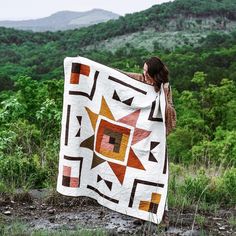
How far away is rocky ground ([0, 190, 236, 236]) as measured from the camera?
171 inches

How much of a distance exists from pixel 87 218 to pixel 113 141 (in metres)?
0.74

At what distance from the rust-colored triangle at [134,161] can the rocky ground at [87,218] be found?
45 cm

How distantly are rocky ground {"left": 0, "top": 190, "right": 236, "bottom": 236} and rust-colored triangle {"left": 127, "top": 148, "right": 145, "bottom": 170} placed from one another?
448 mm

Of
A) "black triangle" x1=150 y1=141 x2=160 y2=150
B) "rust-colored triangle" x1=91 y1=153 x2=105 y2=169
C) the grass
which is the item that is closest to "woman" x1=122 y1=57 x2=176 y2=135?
"black triangle" x1=150 y1=141 x2=160 y2=150

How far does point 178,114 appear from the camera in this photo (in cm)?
3694

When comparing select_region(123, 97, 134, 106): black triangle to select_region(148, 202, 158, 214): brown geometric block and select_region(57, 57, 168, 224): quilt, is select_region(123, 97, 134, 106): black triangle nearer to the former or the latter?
select_region(57, 57, 168, 224): quilt

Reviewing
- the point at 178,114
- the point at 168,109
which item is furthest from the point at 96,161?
the point at 178,114

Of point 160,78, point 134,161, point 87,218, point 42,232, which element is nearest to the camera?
point 42,232

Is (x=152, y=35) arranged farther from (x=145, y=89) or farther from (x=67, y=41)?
(x=145, y=89)

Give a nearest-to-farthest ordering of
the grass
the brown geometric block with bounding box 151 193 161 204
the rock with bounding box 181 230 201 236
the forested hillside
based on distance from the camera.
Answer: the grass, the rock with bounding box 181 230 201 236, the brown geometric block with bounding box 151 193 161 204, the forested hillside

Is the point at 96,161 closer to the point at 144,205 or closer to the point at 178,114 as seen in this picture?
the point at 144,205

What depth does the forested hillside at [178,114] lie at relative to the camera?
18.9ft

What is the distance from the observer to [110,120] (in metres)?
4.47

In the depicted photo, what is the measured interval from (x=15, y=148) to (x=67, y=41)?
10566 centimetres
